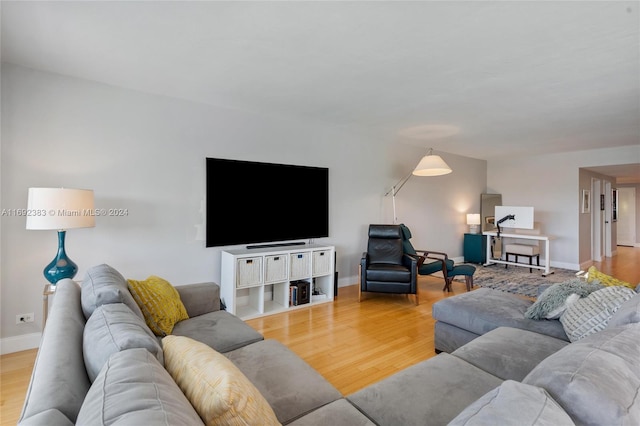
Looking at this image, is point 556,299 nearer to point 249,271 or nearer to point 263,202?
point 249,271

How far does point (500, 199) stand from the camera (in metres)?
7.52

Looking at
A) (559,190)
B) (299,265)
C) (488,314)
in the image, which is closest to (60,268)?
(299,265)

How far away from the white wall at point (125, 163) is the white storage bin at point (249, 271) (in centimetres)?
43

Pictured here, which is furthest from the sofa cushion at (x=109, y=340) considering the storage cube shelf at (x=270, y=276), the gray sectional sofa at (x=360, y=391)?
the storage cube shelf at (x=270, y=276)

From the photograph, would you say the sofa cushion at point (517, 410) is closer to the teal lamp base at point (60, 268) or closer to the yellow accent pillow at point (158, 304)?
the yellow accent pillow at point (158, 304)

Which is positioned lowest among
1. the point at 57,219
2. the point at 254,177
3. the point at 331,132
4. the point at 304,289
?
the point at 304,289

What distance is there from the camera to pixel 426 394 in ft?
4.61

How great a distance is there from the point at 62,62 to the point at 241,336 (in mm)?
2735

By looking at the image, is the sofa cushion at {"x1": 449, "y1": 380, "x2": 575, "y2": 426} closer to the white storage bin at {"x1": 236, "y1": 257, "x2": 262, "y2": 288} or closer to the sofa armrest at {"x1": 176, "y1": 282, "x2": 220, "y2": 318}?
the sofa armrest at {"x1": 176, "y1": 282, "x2": 220, "y2": 318}

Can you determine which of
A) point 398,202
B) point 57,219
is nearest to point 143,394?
point 57,219

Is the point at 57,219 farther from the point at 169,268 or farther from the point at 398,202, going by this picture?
the point at 398,202

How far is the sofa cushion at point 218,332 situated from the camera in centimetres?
191

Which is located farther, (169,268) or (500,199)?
(500,199)

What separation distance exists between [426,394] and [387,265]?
3.07m
